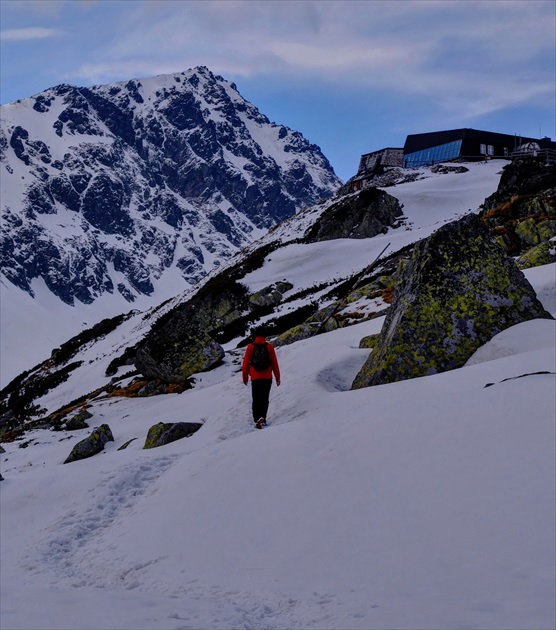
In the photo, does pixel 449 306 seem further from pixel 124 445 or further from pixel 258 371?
pixel 124 445

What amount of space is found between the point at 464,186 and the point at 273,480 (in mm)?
56725

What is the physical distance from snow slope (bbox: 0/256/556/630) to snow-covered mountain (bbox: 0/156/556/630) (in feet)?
0.07

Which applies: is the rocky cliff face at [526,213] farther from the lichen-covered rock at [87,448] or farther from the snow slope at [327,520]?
the lichen-covered rock at [87,448]

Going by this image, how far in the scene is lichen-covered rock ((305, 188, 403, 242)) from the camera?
48.7m

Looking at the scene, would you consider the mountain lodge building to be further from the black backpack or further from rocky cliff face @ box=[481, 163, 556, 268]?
the black backpack

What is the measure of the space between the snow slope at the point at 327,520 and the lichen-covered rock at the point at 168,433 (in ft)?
2.44

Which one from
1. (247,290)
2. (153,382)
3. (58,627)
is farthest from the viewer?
(247,290)

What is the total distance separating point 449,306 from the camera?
37.4ft

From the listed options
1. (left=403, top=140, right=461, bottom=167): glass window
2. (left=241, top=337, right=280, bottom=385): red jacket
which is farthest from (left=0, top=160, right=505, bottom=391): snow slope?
(left=241, top=337, right=280, bottom=385): red jacket

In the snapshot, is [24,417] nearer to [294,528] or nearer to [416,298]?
[416,298]

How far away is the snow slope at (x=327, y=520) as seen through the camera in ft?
13.8

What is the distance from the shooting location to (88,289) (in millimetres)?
193625

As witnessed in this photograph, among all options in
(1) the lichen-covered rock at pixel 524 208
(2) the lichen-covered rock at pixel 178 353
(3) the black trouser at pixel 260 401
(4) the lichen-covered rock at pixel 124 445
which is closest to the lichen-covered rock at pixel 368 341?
(3) the black trouser at pixel 260 401

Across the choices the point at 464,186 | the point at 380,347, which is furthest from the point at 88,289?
the point at 380,347
